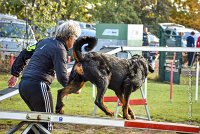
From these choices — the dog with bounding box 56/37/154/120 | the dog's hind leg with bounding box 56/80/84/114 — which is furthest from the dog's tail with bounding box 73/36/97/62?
the dog's hind leg with bounding box 56/80/84/114

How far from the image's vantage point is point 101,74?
21.6 feet

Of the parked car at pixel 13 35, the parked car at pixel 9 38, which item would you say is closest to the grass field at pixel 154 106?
the parked car at pixel 13 35

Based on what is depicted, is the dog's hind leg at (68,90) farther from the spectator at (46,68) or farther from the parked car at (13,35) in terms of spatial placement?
the parked car at (13,35)

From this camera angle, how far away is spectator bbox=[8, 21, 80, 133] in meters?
5.82

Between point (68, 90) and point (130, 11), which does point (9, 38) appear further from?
point (130, 11)

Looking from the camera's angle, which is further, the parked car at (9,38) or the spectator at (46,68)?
the parked car at (9,38)

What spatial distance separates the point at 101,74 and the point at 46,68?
913mm

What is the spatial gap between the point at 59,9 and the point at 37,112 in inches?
446

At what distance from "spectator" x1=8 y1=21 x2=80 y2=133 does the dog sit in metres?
0.39

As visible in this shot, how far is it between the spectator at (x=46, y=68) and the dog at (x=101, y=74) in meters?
0.39

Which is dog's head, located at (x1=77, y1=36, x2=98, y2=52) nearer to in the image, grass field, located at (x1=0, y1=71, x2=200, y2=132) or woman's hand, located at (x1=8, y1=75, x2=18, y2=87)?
woman's hand, located at (x1=8, y1=75, x2=18, y2=87)

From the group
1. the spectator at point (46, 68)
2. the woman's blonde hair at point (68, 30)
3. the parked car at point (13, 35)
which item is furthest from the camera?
the parked car at point (13, 35)

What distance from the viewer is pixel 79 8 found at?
20.0m

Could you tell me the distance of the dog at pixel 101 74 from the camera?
6.50 meters
